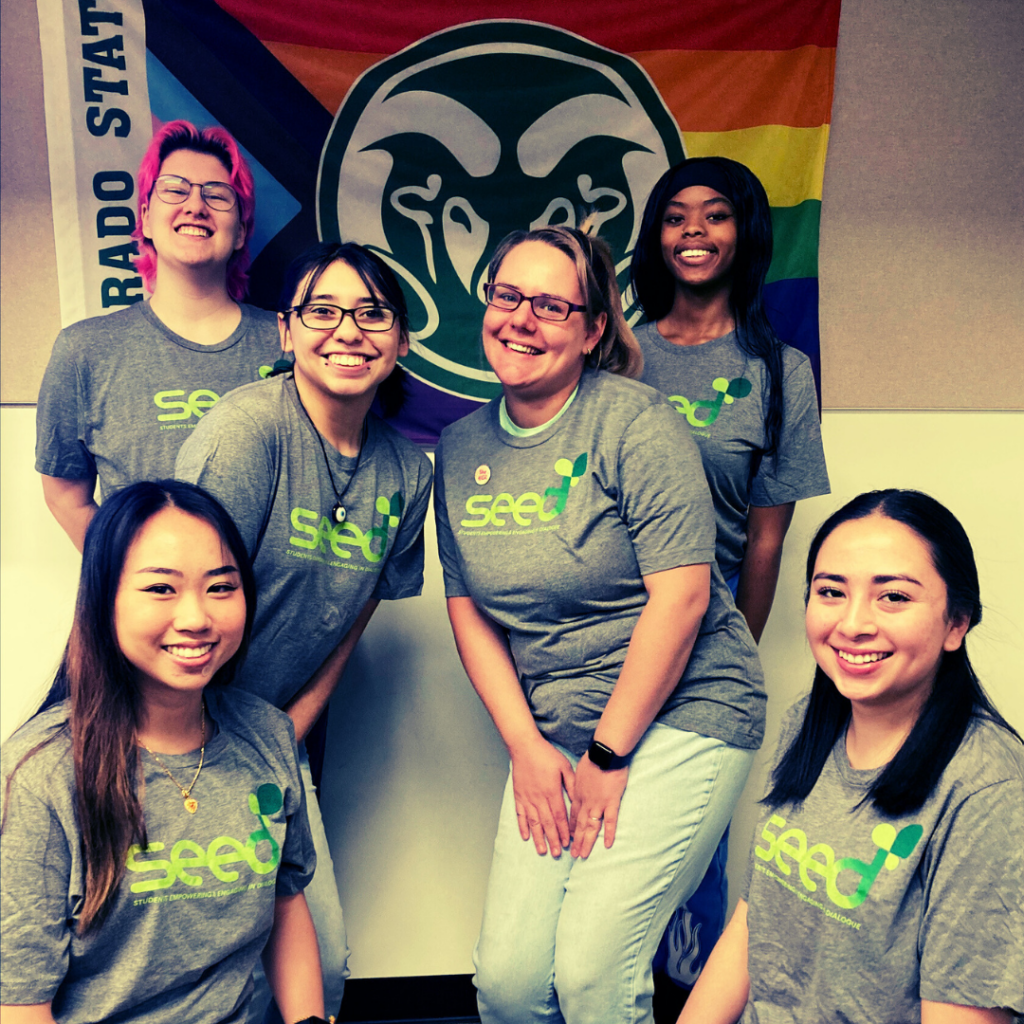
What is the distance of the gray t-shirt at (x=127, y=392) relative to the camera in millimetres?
1812

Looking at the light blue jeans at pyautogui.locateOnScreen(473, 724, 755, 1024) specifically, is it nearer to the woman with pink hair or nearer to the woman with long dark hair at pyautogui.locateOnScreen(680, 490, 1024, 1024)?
the woman with long dark hair at pyautogui.locateOnScreen(680, 490, 1024, 1024)

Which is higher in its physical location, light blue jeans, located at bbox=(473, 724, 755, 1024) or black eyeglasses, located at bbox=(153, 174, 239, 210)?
black eyeglasses, located at bbox=(153, 174, 239, 210)

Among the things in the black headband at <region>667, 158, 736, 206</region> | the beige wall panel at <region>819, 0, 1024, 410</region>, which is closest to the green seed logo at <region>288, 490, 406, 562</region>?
the black headband at <region>667, 158, 736, 206</region>

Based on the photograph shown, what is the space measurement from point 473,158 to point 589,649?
129 cm

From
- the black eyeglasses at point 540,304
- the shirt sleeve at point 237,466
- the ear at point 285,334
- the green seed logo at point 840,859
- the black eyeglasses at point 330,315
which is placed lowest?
the green seed logo at point 840,859

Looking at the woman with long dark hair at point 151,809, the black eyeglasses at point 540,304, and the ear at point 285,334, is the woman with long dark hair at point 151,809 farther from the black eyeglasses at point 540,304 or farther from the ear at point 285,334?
the black eyeglasses at point 540,304

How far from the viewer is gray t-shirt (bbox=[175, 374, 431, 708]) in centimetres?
150

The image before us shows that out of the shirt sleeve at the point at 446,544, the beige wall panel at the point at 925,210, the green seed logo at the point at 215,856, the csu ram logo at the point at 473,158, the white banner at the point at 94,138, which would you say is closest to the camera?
the green seed logo at the point at 215,856

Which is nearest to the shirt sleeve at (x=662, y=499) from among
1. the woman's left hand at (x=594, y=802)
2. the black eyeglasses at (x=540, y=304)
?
the black eyeglasses at (x=540, y=304)

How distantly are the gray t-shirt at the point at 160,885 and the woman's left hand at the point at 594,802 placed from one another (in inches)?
18.6

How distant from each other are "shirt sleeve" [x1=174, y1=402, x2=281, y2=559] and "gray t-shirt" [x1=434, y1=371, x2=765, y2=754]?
0.33m

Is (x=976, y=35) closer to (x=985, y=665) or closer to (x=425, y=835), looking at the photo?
(x=985, y=665)

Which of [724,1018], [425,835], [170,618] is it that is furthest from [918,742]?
[425,835]

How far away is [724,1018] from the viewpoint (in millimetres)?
1269
